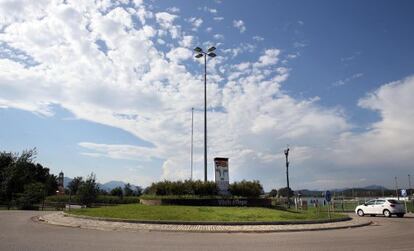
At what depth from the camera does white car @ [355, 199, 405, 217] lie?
3384 centimetres

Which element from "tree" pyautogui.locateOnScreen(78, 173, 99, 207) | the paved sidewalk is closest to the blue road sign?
the paved sidewalk

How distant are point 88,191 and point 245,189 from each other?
15.8m

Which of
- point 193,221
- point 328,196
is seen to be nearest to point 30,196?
point 193,221

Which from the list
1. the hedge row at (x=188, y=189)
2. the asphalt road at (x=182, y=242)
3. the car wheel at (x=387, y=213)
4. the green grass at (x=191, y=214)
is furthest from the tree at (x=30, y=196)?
the car wheel at (x=387, y=213)

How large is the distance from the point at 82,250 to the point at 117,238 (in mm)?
3528

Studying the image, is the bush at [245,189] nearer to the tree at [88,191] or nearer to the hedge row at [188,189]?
the hedge row at [188,189]

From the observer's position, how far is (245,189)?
31609 mm

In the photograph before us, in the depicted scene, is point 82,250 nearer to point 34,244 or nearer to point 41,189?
point 34,244

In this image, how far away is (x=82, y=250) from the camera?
1211 centimetres

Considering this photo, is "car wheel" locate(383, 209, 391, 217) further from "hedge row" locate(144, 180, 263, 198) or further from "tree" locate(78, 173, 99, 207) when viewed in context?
"tree" locate(78, 173, 99, 207)

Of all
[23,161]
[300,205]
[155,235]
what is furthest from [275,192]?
[155,235]

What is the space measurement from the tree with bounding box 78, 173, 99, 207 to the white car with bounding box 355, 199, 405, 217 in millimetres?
23888

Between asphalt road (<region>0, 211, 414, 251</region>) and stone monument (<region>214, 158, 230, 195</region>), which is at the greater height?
stone monument (<region>214, 158, 230, 195</region>)

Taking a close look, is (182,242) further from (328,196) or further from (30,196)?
(30,196)
